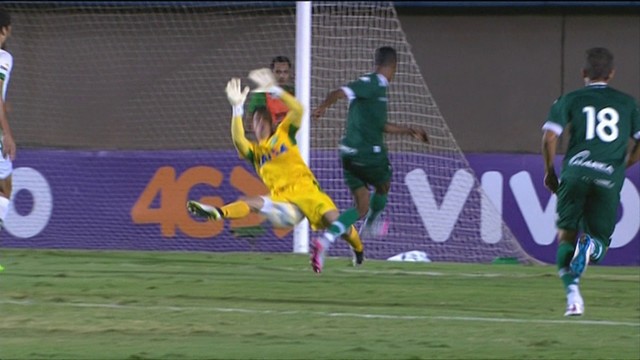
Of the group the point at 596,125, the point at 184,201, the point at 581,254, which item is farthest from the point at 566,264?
the point at 184,201

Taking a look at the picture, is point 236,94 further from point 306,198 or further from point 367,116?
point 367,116

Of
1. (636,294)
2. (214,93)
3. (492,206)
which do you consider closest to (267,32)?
(214,93)

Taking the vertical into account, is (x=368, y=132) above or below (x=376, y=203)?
above

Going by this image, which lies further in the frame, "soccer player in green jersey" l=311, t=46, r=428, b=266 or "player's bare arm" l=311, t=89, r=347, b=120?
"soccer player in green jersey" l=311, t=46, r=428, b=266

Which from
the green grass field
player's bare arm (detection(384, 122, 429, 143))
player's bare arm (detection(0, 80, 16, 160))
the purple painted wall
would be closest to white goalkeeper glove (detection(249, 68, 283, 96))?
the green grass field

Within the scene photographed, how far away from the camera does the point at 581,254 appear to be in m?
11.5

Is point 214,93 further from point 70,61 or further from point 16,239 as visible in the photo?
point 16,239

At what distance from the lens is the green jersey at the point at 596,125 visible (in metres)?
11.4

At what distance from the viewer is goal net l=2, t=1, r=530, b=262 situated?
19.4 meters

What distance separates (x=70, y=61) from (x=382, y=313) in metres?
10.4

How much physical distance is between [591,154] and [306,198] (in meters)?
2.96

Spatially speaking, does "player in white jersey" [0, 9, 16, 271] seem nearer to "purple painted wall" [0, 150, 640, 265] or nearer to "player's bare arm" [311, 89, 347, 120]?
"player's bare arm" [311, 89, 347, 120]

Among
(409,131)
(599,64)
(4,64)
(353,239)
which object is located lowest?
(353,239)

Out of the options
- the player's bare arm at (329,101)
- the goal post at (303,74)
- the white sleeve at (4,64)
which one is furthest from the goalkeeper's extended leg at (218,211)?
the goal post at (303,74)
